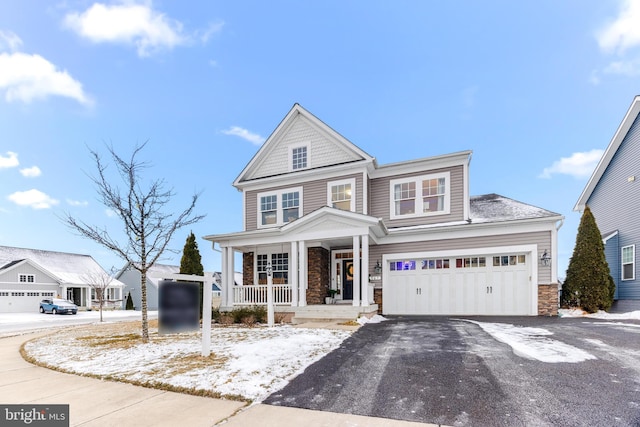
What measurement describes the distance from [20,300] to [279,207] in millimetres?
30096

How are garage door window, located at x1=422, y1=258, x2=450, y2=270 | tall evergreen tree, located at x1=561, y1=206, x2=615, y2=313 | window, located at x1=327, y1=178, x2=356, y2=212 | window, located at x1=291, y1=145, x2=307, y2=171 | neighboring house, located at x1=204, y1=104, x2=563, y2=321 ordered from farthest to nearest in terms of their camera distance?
window, located at x1=291, y1=145, x2=307, y2=171, window, located at x1=327, y1=178, x2=356, y2=212, garage door window, located at x1=422, y1=258, x2=450, y2=270, tall evergreen tree, located at x1=561, y1=206, x2=615, y2=313, neighboring house, located at x1=204, y1=104, x2=563, y2=321

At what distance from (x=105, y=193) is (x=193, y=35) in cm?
1033

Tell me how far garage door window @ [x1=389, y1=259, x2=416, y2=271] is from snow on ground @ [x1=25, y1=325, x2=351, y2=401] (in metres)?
5.50

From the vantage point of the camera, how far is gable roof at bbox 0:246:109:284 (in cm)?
3172

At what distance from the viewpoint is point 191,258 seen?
16656mm

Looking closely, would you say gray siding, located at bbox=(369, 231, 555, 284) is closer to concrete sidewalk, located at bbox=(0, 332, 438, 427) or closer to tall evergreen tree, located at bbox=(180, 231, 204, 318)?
tall evergreen tree, located at bbox=(180, 231, 204, 318)

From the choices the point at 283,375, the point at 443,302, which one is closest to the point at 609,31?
the point at 443,302

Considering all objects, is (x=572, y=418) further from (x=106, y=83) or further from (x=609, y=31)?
(x=106, y=83)

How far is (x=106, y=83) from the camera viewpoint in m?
17.6

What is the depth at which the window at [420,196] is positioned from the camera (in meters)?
13.8

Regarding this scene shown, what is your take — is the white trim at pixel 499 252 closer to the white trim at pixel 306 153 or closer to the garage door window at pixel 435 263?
the garage door window at pixel 435 263

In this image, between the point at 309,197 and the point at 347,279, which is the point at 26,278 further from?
the point at 347,279

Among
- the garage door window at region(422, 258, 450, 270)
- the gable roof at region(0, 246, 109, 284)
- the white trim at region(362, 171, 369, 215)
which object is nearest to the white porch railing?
the white trim at region(362, 171, 369, 215)

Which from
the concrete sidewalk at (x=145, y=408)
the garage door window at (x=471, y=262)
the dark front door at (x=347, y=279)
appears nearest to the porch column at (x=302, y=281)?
the dark front door at (x=347, y=279)
